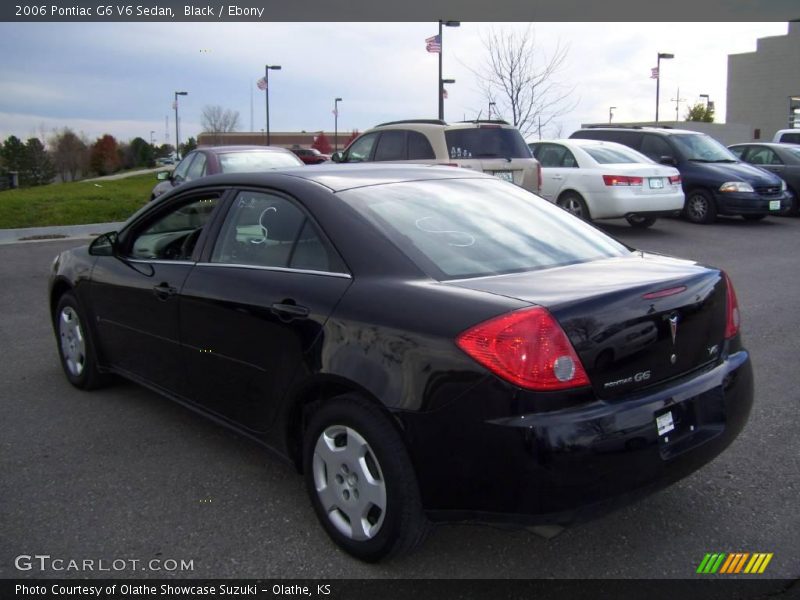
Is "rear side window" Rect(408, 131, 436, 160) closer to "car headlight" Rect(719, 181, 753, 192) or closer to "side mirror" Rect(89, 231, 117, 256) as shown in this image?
"car headlight" Rect(719, 181, 753, 192)

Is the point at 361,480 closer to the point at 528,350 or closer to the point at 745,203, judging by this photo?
the point at 528,350

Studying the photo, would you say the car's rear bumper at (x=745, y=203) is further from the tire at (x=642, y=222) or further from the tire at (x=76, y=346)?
the tire at (x=76, y=346)

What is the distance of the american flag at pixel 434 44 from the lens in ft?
75.0

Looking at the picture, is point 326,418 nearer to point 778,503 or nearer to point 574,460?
point 574,460

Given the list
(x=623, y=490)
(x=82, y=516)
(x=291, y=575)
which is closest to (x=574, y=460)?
(x=623, y=490)

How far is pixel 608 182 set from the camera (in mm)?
12602

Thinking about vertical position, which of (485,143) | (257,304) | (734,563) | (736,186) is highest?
(485,143)

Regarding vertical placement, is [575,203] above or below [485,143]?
below

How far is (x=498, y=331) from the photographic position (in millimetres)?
2645

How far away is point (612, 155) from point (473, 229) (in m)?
10.7

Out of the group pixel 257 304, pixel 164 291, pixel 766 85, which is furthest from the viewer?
pixel 766 85

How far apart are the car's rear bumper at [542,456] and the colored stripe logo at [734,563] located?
0.44 m

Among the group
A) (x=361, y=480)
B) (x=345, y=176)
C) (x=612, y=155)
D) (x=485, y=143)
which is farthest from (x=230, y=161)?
(x=361, y=480)

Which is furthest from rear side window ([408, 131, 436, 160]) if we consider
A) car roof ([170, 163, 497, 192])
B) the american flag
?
the american flag
